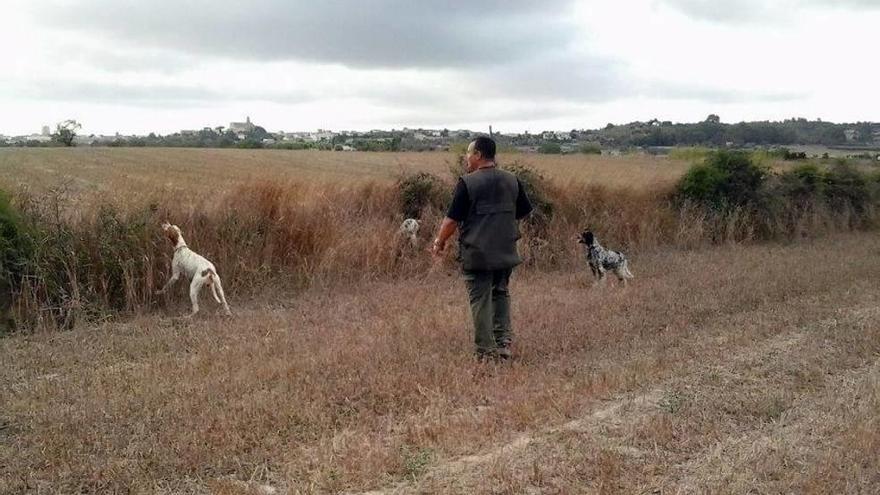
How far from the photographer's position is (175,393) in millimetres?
6105

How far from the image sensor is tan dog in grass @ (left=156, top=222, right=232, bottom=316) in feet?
29.9

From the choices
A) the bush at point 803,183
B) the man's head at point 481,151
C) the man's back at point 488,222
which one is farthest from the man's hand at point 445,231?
the bush at point 803,183

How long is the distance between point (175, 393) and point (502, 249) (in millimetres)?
3084

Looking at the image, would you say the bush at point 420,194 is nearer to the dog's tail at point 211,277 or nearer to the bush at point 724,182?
the dog's tail at point 211,277

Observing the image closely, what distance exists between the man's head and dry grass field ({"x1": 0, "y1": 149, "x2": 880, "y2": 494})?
1.84 meters

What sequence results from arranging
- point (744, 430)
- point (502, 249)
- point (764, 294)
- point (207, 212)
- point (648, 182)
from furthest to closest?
point (648, 182) < point (207, 212) < point (764, 294) < point (502, 249) < point (744, 430)

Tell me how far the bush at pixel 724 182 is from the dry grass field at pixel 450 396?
23.5 feet

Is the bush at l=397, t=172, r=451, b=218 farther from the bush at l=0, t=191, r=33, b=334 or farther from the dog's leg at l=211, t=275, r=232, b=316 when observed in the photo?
the bush at l=0, t=191, r=33, b=334

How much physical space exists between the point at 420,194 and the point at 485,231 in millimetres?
7544

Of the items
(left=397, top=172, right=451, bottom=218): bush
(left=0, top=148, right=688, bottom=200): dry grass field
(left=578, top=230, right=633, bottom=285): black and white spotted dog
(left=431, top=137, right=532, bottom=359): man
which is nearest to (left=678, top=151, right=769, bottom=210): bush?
(left=0, top=148, right=688, bottom=200): dry grass field

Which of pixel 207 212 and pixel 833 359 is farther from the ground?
pixel 207 212

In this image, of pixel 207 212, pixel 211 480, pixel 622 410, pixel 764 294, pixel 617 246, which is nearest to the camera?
pixel 211 480

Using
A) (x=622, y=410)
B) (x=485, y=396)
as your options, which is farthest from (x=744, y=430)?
(x=485, y=396)

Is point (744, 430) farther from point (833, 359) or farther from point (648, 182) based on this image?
point (648, 182)
